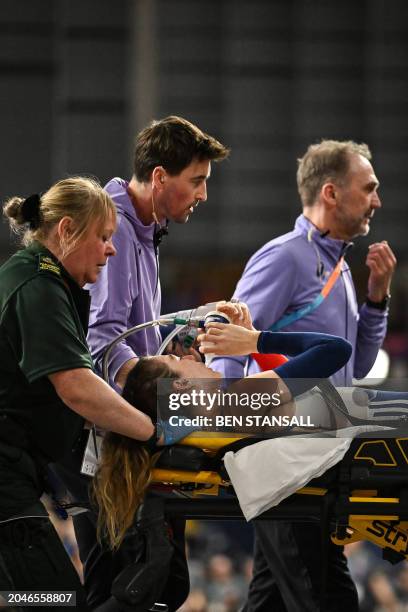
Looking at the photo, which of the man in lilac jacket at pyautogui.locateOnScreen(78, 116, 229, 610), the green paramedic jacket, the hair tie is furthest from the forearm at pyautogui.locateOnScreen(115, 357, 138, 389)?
the hair tie

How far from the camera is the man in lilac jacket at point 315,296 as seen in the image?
3305 millimetres

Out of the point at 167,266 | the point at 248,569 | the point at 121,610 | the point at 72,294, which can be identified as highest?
the point at 72,294

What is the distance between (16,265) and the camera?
255 centimetres

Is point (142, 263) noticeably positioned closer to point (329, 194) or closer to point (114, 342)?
point (114, 342)

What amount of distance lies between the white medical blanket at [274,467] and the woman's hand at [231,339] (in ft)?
1.02

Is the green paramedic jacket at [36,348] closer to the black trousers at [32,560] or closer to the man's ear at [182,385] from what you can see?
the black trousers at [32,560]

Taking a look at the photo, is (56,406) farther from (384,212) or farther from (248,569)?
(384,212)

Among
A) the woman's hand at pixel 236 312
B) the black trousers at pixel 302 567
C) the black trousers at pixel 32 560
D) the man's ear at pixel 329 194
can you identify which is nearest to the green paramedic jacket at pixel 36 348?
the black trousers at pixel 32 560

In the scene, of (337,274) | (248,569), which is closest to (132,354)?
(337,274)

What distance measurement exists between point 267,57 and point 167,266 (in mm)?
2416

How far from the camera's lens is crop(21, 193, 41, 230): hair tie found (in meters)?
2.65

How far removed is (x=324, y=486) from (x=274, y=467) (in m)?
0.17

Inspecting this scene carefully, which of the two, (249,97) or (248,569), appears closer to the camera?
(248,569)

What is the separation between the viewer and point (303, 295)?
3.82 metres
